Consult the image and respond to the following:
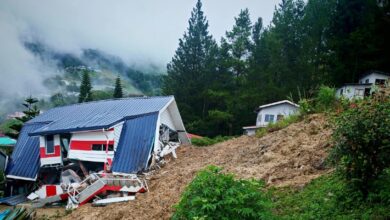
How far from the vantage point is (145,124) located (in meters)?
16.5

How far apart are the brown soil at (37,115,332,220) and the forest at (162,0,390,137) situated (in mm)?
14882

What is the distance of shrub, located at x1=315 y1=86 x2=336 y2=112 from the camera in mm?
12461

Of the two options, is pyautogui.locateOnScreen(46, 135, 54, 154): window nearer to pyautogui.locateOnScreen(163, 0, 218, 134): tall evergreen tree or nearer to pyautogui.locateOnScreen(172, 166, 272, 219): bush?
pyautogui.locateOnScreen(172, 166, 272, 219): bush

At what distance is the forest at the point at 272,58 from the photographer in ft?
95.4

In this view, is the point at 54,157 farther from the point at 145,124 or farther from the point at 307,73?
the point at 307,73

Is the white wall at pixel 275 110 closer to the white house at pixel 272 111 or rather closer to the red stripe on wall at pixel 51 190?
the white house at pixel 272 111

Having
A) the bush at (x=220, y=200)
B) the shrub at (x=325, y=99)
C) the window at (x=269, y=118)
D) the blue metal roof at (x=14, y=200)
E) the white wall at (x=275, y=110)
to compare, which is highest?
the shrub at (x=325, y=99)

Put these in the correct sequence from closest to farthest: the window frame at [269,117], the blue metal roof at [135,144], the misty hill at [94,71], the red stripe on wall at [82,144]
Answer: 1. the blue metal roof at [135,144]
2. the red stripe on wall at [82,144]
3. the window frame at [269,117]
4. the misty hill at [94,71]

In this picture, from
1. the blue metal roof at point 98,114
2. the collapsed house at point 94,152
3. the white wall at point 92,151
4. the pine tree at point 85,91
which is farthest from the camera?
the pine tree at point 85,91

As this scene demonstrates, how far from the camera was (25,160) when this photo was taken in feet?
59.8

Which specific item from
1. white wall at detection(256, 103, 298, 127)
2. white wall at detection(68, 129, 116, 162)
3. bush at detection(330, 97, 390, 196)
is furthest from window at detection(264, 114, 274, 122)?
bush at detection(330, 97, 390, 196)

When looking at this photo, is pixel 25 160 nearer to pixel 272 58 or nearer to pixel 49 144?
pixel 49 144

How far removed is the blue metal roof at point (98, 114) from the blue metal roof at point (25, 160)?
1.50m

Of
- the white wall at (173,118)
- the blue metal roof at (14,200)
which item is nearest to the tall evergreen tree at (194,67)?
the white wall at (173,118)
